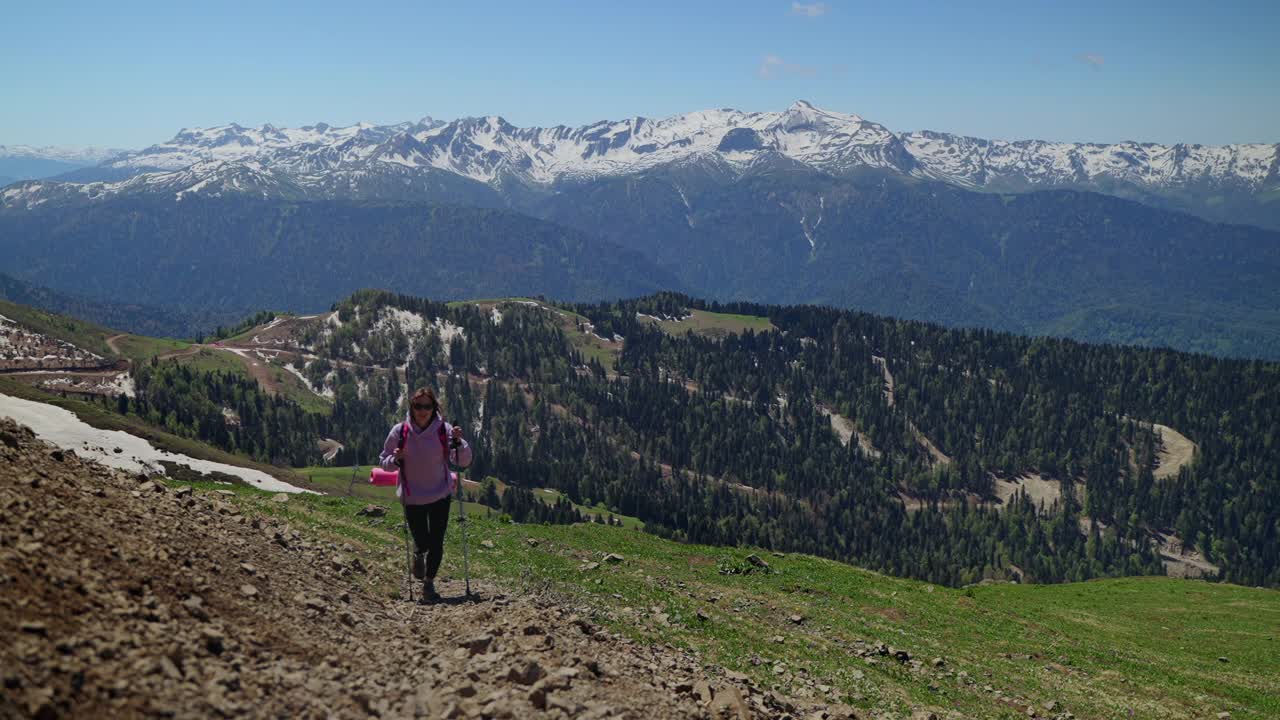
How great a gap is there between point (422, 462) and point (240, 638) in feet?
30.0

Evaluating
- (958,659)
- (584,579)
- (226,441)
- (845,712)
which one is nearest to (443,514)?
(584,579)

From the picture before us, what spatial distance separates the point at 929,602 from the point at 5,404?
228 ft

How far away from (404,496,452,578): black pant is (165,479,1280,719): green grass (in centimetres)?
170

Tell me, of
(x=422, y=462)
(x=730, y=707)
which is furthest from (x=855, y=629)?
(x=422, y=462)

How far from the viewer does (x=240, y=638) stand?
14.4 meters

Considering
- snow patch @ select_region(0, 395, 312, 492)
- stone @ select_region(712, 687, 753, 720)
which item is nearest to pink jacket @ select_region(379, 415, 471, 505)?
stone @ select_region(712, 687, 753, 720)

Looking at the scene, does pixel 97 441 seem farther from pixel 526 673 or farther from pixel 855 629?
pixel 526 673

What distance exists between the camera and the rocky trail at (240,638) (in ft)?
38.2

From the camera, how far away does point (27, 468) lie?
18297mm

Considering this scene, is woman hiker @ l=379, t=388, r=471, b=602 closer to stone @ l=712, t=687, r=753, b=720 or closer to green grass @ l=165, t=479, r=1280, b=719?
green grass @ l=165, t=479, r=1280, b=719

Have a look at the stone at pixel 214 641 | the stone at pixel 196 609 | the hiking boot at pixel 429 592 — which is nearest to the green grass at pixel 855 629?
the hiking boot at pixel 429 592

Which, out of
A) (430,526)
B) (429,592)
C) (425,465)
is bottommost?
(429,592)

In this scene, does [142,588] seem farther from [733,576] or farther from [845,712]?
[733,576]

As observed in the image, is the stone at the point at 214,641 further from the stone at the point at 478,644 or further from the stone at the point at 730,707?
the stone at the point at 730,707
